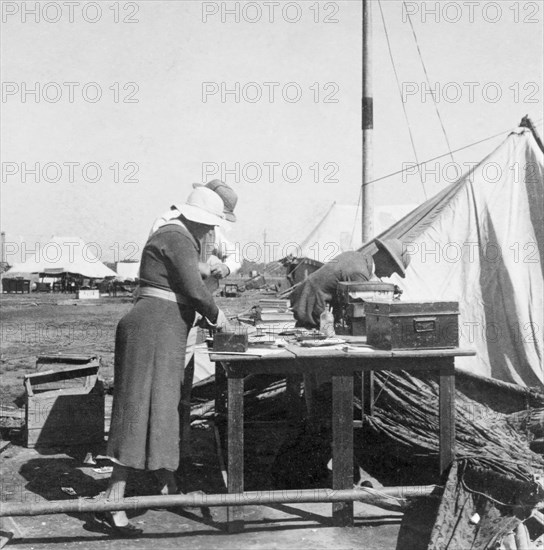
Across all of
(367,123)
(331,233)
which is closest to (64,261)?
(331,233)

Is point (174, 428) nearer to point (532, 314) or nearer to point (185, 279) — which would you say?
point (185, 279)

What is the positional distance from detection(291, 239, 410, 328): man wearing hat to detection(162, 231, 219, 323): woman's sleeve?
214 cm

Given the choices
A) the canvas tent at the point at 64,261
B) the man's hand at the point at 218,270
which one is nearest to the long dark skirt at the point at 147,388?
the man's hand at the point at 218,270

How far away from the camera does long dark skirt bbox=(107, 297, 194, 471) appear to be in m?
3.82

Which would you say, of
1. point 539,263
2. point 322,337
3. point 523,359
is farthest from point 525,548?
point 539,263

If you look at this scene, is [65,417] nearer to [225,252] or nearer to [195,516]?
[225,252]

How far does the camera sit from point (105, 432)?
20.4 feet

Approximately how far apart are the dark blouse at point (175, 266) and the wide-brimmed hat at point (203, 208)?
0.35 feet

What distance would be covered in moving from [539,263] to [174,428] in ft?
13.9

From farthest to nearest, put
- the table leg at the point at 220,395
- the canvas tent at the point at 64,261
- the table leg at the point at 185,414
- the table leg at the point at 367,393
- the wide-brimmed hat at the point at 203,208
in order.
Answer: the canvas tent at the point at 64,261
the table leg at the point at 220,395
the table leg at the point at 367,393
the table leg at the point at 185,414
the wide-brimmed hat at the point at 203,208

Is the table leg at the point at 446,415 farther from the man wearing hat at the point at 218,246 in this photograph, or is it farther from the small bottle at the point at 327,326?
the man wearing hat at the point at 218,246

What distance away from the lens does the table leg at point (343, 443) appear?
392cm

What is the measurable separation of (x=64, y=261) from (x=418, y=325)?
41683 millimetres

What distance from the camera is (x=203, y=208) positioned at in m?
4.07
